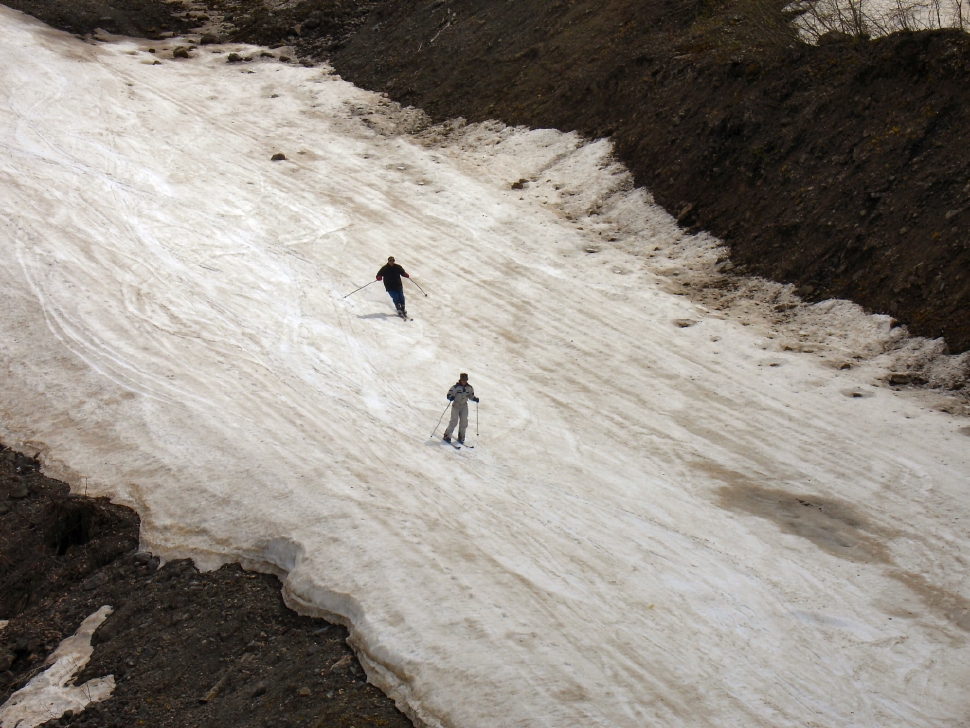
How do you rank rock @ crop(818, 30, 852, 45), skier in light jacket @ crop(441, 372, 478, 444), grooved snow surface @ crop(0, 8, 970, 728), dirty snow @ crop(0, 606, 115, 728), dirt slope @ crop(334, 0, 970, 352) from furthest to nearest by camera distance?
1. rock @ crop(818, 30, 852, 45)
2. dirt slope @ crop(334, 0, 970, 352)
3. skier in light jacket @ crop(441, 372, 478, 444)
4. grooved snow surface @ crop(0, 8, 970, 728)
5. dirty snow @ crop(0, 606, 115, 728)

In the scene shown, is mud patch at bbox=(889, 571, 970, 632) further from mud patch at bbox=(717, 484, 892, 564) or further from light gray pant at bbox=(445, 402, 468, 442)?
light gray pant at bbox=(445, 402, 468, 442)

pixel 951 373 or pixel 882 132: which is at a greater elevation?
pixel 882 132

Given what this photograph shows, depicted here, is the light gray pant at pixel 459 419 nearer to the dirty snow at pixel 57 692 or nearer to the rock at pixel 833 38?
the dirty snow at pixel 57 692

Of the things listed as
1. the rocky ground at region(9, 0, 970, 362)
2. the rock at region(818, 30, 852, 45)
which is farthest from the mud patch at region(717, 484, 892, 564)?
the rock at region(818, 30, 852, 45)

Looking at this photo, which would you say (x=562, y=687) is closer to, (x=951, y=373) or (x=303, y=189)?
(x=951, y=373)

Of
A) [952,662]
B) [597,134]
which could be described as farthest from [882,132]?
[952,662]

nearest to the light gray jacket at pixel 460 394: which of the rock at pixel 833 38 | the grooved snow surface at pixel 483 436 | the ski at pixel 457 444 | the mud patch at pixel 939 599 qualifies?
the ski at pixel 457 444

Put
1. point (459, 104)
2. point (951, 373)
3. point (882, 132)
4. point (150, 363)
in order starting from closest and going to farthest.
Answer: point (951, 373) < point (150, 363) < point (882, 132) < point (459, 104)
